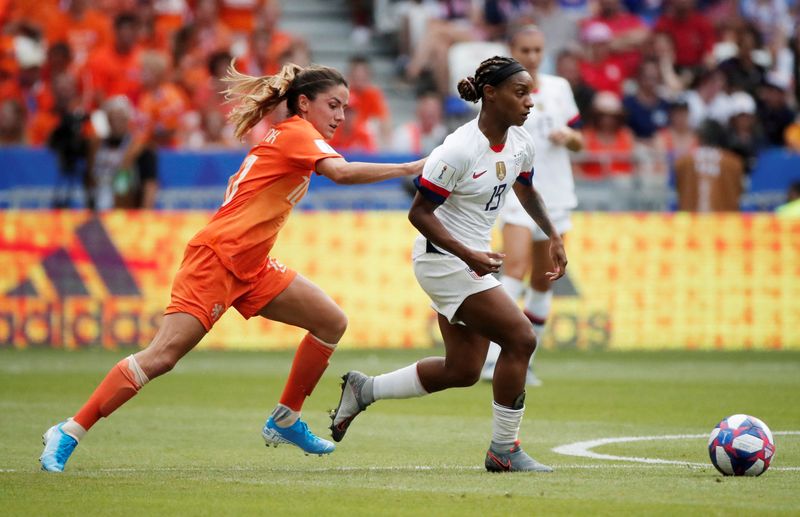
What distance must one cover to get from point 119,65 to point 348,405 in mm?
12845

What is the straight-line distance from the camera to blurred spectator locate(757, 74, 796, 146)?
2186cm

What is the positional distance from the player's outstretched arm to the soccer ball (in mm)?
2211

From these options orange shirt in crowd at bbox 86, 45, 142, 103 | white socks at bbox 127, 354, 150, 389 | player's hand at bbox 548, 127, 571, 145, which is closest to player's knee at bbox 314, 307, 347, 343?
white socks at bbox 127, 354, 150, 389

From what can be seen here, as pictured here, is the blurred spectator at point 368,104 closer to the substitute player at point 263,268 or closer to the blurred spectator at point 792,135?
the blurred spectator at point 792,135

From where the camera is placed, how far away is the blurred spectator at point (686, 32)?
24.2 metres

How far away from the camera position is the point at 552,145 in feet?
43.4

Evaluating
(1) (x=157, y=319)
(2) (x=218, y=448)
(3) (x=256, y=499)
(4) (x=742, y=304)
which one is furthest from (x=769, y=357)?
(3) (x=256, y=499)

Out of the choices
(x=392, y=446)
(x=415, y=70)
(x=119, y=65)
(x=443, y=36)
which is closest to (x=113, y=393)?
(x=392, y=446)

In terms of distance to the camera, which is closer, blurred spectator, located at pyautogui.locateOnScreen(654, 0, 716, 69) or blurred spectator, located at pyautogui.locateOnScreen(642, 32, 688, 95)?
blurred spectator, located at pyautogui.locateOnScreen(642, 32, 688, 95)

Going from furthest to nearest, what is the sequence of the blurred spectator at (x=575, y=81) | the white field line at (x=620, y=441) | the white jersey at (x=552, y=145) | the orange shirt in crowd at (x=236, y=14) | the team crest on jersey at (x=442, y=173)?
1. the orange shirt in crowd at (x=236, y=14)
2. the blurred spectator at (x=575, y=81)
3. the white jersey at (x=552, y=145)
4. the white field line at (x=620, y=441)
5. the team crest on jersey at (x=442, y=173)

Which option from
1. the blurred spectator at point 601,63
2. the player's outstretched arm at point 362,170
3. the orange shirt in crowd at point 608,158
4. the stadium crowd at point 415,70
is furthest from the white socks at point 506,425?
the blurred spectator at point 601,63

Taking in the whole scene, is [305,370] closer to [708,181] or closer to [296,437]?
[296,437]

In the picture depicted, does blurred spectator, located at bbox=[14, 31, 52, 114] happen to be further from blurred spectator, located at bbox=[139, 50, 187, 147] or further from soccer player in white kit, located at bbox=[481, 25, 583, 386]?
soccer player in white kit, located at bbox=[481, 25, 583, 386]

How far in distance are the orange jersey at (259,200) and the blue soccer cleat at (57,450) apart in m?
1.32
